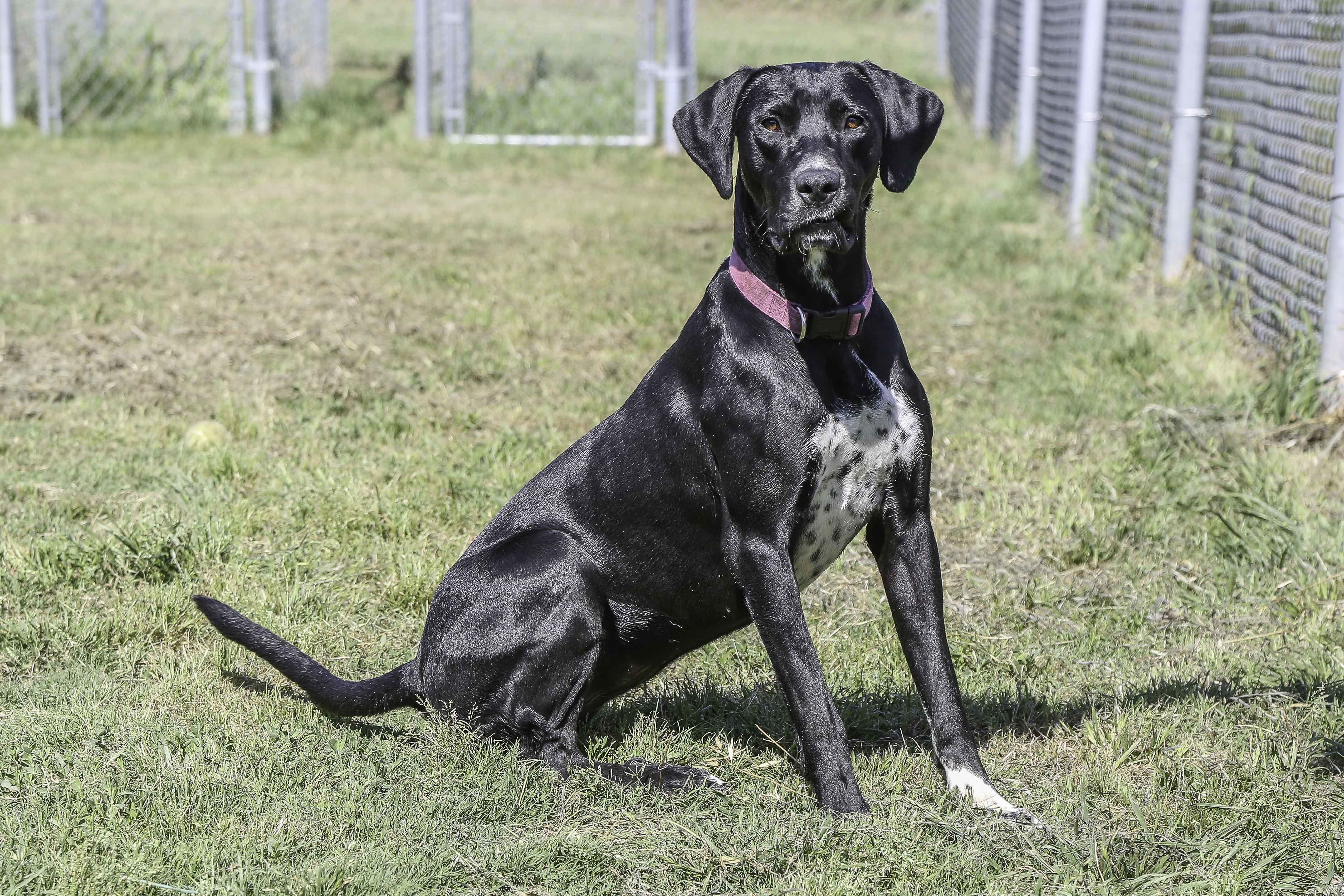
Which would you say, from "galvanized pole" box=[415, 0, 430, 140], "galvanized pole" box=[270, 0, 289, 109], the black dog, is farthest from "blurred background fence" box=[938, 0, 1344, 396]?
"galvanized pole" box=[270, 0, 289, 109]

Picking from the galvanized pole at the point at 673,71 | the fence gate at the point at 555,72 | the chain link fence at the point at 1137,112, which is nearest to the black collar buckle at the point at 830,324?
the chain link fence at the point at 1137,112

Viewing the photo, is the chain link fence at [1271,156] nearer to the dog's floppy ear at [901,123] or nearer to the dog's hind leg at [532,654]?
the dog's floppy ear at [901,123]

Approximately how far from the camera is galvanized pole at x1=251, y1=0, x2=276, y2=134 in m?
12.5

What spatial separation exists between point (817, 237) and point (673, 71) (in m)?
10.1

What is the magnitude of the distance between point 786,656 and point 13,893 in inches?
57.4

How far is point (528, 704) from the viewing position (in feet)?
9.63

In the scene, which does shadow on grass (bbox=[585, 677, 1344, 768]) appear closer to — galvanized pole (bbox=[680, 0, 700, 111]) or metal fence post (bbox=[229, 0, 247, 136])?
galvanized pole (bbox=[680, 0, 700, 111])

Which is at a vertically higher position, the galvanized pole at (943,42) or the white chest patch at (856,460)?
the galvanized pole at (943,42)

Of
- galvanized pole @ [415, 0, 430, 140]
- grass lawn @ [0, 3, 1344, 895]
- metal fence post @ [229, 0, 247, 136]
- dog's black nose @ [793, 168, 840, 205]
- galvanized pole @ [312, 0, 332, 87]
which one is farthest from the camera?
galvanized pole @ [312, 0, 332, 87]

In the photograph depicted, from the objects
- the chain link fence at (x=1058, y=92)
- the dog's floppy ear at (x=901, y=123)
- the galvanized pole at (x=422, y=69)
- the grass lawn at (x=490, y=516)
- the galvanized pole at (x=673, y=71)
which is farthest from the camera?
the galvanized pole at (x=422, y=69)

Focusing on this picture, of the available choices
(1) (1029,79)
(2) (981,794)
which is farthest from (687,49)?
(2) (981,794)

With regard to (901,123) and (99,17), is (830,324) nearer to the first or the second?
(901,123)

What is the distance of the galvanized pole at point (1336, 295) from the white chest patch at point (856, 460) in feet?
8.45

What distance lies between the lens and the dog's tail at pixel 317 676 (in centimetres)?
303
